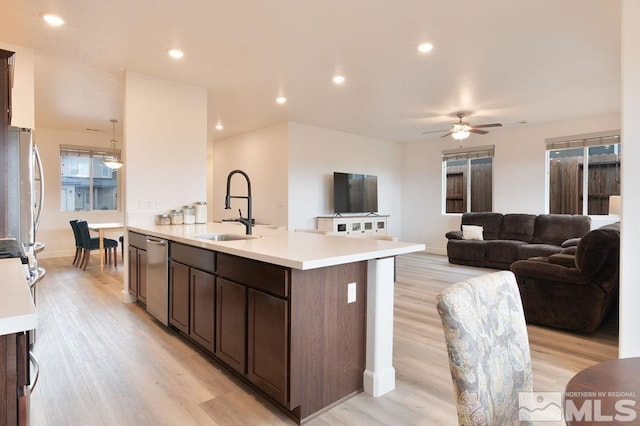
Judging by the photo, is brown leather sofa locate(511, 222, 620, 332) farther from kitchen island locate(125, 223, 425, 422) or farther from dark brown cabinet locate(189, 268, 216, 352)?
dark brown cabinet locate(189, 268, 216, 352)

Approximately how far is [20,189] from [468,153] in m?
7.66

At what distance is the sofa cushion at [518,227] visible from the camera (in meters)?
6.38

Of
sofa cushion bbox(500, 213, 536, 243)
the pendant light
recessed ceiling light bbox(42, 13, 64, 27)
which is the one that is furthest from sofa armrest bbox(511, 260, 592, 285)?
the pendant light

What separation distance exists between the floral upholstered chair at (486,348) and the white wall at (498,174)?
6.44 metres

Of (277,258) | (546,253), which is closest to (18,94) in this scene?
(277,258)

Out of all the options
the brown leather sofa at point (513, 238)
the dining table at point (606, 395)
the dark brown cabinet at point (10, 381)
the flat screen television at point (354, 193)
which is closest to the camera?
the dining table at point (606, 395)

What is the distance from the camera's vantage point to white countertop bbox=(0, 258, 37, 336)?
2.62ft

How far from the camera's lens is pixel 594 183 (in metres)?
6.22

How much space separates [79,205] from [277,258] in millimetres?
Answer: 7729

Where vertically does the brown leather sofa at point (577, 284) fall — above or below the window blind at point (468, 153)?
below

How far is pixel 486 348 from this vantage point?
3.28 ft

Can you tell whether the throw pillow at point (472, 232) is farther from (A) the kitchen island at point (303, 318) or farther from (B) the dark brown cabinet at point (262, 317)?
(B) the dark brown cabinet at point (262, 317)

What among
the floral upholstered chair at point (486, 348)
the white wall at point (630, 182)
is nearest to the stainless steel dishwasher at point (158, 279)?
the floral upholstered chair at point (486, 348)

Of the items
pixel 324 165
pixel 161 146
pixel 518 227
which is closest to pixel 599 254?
pixel 518 227
